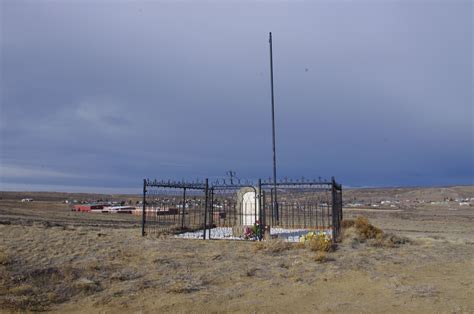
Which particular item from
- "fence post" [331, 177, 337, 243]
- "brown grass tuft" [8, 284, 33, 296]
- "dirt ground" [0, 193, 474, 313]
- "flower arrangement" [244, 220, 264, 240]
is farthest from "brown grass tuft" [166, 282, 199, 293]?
"fence post" [331, 177, 337, 243]

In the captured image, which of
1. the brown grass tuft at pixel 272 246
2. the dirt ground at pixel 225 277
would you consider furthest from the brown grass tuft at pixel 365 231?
the brown grass tuft at pixel 272 246

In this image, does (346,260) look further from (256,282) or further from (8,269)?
(8,269)

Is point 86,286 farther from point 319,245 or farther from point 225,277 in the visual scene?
point 319,245

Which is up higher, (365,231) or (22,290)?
(365,231)

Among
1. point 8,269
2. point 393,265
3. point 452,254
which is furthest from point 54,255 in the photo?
point 452,254

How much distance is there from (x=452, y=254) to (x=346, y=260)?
3.74m

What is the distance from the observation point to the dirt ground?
325 inches

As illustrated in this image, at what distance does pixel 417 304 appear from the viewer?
322 inches

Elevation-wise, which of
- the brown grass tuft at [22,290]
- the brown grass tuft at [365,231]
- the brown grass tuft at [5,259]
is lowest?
the brown grass tuft at [22,290]

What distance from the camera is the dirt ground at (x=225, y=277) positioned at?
826 cm

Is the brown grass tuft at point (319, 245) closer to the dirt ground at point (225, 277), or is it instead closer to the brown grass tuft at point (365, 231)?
the dirt ground at point (225, 277)

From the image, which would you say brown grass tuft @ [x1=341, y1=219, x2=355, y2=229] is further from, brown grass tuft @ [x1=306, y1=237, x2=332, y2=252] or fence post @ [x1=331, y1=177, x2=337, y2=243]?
brown grass tuft @ [x1=306, y1=237, x2=332, y2=252]

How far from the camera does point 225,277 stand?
404 inches

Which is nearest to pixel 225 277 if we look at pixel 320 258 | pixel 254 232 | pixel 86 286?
pixel 320 258
